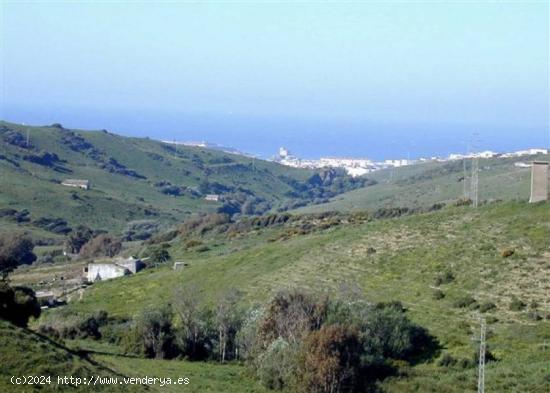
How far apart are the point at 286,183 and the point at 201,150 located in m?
21.3

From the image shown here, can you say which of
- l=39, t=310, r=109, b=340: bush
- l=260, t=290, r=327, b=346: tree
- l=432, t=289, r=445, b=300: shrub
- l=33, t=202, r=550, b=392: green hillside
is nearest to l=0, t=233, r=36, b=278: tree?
l=33, t=202, r=550, b=392: green hillside

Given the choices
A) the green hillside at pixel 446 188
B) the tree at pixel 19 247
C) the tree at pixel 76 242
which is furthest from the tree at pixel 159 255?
the green hillside at pixel 446 188

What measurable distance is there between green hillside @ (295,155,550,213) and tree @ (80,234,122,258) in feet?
84.8

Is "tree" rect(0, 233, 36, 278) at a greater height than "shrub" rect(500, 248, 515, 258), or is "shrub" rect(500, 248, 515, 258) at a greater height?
"shrub" rect(500, 248, 515, 258)

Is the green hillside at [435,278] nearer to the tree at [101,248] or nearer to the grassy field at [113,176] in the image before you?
the tree at [101,248]

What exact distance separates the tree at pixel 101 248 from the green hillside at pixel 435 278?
55.8 feet

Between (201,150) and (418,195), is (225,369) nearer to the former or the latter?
(418,195)

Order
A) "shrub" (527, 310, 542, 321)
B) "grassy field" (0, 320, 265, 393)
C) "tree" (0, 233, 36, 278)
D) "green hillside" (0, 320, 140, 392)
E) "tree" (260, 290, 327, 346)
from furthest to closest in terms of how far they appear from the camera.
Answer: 1. "tree" (0, 233, 36, 278)
2. "shrub" (527, 310, 542, 321)
3. "tree" (260, 290, 327, 346)
4. "grassy field" (0, 320, 265, 393)
5. "green hillside" (0, 320, 140, 392)

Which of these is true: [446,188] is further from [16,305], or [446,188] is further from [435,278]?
[16,305]

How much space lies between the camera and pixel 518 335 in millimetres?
23906

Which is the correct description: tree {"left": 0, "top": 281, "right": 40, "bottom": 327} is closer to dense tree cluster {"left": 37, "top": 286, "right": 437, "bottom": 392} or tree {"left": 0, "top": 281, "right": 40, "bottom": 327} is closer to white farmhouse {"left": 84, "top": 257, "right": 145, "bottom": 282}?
dense tree cluster {"left": 37, "top": 286, "right": 437, "bottom": 392}

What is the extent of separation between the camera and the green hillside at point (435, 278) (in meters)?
22.4

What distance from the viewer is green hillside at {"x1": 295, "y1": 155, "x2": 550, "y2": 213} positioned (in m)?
68.6

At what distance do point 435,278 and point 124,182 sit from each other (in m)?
94.1
